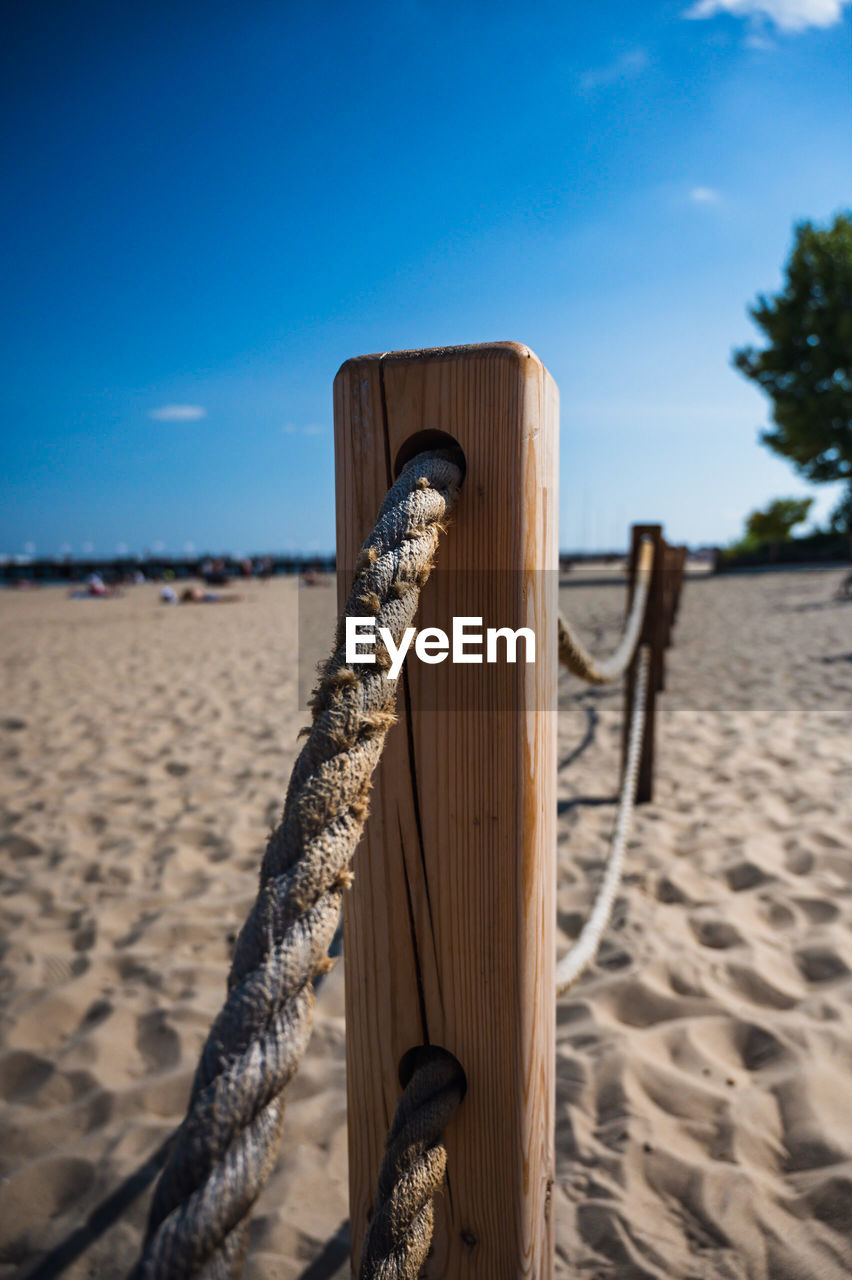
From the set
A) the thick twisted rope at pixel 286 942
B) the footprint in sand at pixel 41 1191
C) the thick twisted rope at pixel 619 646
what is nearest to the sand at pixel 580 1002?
the footprint in sand at pixel 41 1191

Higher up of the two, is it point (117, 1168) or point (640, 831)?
point (640, 831)

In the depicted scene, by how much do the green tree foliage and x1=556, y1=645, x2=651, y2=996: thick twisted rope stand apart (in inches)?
1168

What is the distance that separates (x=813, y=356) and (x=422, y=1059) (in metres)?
28.8

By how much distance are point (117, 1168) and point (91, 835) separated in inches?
78.1

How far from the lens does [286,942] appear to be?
0.53 meters

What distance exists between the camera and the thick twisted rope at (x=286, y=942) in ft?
1.47

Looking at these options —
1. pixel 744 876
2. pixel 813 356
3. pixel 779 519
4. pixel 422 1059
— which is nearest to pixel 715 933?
pixel 744 876

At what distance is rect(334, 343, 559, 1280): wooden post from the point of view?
784 mm

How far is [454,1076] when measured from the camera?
817 mm

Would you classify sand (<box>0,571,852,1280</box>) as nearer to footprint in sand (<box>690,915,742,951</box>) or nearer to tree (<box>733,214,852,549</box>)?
footprint in sand (<box>690,915,742,951</box>)

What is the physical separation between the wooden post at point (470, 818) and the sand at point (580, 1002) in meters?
0.90

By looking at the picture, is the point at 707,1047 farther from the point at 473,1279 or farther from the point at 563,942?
the point at 473,1279

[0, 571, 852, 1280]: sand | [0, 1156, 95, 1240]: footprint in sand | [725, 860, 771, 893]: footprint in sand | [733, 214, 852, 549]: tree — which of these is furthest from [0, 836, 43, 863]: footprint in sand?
[733, 214, 852, 549]: tree

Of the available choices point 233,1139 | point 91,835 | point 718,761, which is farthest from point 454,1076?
point 718,761
